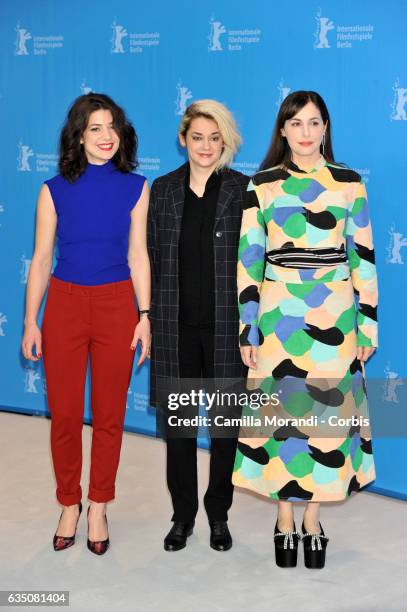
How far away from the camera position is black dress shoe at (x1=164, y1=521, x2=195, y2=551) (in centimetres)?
324

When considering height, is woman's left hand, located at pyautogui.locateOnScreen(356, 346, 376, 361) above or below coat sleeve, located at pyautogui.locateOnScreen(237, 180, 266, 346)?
below

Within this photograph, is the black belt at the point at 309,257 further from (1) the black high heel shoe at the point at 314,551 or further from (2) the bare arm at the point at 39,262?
(1) the black high heel shoe at the point at 314,551

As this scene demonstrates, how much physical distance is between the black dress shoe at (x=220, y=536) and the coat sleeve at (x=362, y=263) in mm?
859

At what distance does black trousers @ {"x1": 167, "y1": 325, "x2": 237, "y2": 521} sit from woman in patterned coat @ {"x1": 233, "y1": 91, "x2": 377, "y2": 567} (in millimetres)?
119

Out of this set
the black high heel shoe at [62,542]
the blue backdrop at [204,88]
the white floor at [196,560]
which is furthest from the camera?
the blue backdrop at [204,88]

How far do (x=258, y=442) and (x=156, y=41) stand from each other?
6.96ft

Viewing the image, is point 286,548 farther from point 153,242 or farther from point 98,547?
point 153,242

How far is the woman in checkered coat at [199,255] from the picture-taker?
3016mm

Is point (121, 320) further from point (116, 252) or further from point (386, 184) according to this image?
point (386, 184)

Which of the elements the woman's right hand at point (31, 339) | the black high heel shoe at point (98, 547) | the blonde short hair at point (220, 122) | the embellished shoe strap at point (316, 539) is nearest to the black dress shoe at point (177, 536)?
the black high heel shoe at point (98, 547)

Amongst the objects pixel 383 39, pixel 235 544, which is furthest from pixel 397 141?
pixel 235 544

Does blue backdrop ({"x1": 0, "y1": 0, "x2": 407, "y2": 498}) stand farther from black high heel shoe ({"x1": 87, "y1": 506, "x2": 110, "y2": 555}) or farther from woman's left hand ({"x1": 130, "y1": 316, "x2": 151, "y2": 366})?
black high heel shoe ({"x1": 87, "y1": 506, "x2": 110, "y2": 555})

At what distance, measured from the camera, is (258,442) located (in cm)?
307

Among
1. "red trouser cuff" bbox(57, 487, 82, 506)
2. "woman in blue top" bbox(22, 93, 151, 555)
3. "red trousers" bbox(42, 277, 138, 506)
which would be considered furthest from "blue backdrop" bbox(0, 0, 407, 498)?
"red trouser cuff" bbox(57, 487, 82, 506)
